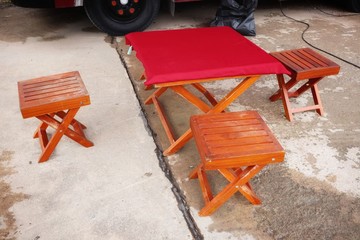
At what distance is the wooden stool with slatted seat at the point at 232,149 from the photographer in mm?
A: 1973

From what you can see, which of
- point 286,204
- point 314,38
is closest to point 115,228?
point 286,204

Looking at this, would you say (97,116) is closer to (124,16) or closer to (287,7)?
(124,16)

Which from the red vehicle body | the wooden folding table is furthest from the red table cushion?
the red vehicle body

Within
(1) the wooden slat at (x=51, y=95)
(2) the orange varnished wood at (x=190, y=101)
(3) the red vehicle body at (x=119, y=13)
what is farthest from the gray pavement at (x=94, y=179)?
(3) the red vehicle body at (x=119, y=13)

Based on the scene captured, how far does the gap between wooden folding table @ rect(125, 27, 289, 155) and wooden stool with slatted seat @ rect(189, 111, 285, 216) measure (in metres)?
0.30

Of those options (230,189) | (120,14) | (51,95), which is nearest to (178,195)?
(230,189)

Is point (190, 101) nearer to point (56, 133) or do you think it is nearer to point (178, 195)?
point (178, 195)

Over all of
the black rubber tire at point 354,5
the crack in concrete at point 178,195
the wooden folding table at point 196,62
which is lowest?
the crack in concrete at point 178,195

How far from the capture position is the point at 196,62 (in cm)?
250

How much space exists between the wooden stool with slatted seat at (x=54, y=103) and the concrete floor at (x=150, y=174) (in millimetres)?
109

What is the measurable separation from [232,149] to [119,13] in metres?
3.33

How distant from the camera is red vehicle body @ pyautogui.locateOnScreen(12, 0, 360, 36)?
4594 millimetres

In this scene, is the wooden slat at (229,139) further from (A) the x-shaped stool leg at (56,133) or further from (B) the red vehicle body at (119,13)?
(B) the red vehicle body at (119,13)

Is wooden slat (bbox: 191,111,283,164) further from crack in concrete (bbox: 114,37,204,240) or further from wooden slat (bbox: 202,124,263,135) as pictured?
crack in concrete (bbox: 114,37,204,240)
